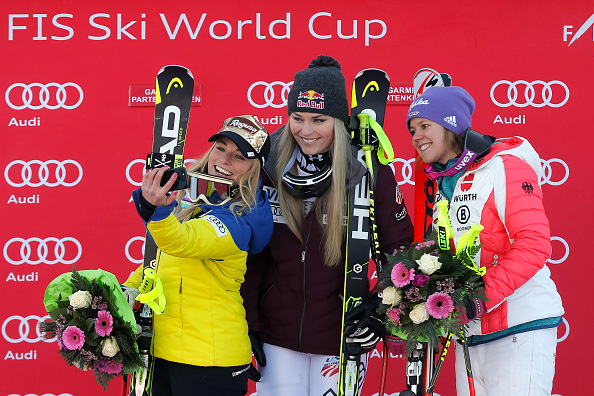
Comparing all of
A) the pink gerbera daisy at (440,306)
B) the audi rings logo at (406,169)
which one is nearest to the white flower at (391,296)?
the pink gerbera daisy at (440,306)

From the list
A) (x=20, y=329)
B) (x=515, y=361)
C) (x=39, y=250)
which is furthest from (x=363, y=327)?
(x=20, y=329)

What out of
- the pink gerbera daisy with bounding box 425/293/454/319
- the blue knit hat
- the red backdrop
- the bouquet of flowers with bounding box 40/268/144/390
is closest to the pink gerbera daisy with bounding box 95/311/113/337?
the bouquet of flowers with bounding box 40/268/144/390

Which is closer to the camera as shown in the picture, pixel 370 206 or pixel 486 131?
pixel 370 206

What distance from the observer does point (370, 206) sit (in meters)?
2.78

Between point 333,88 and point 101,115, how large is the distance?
1.90 meters

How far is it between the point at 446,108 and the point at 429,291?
2.43 ft

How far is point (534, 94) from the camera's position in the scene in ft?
13.4

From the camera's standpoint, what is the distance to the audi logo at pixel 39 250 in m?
4.18

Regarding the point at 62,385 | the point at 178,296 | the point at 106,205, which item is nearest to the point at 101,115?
the point at 106,205

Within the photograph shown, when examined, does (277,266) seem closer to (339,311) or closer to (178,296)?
(339,311)

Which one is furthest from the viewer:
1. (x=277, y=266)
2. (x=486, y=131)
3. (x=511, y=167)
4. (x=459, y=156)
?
(x=486, y=131)

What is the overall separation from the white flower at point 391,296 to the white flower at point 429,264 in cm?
→ 13

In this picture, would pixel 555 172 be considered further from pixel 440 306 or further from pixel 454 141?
pixel 440 306

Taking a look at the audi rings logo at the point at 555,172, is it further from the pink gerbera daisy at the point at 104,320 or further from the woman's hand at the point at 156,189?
the pink gerbera daisy at the point at 104,320
